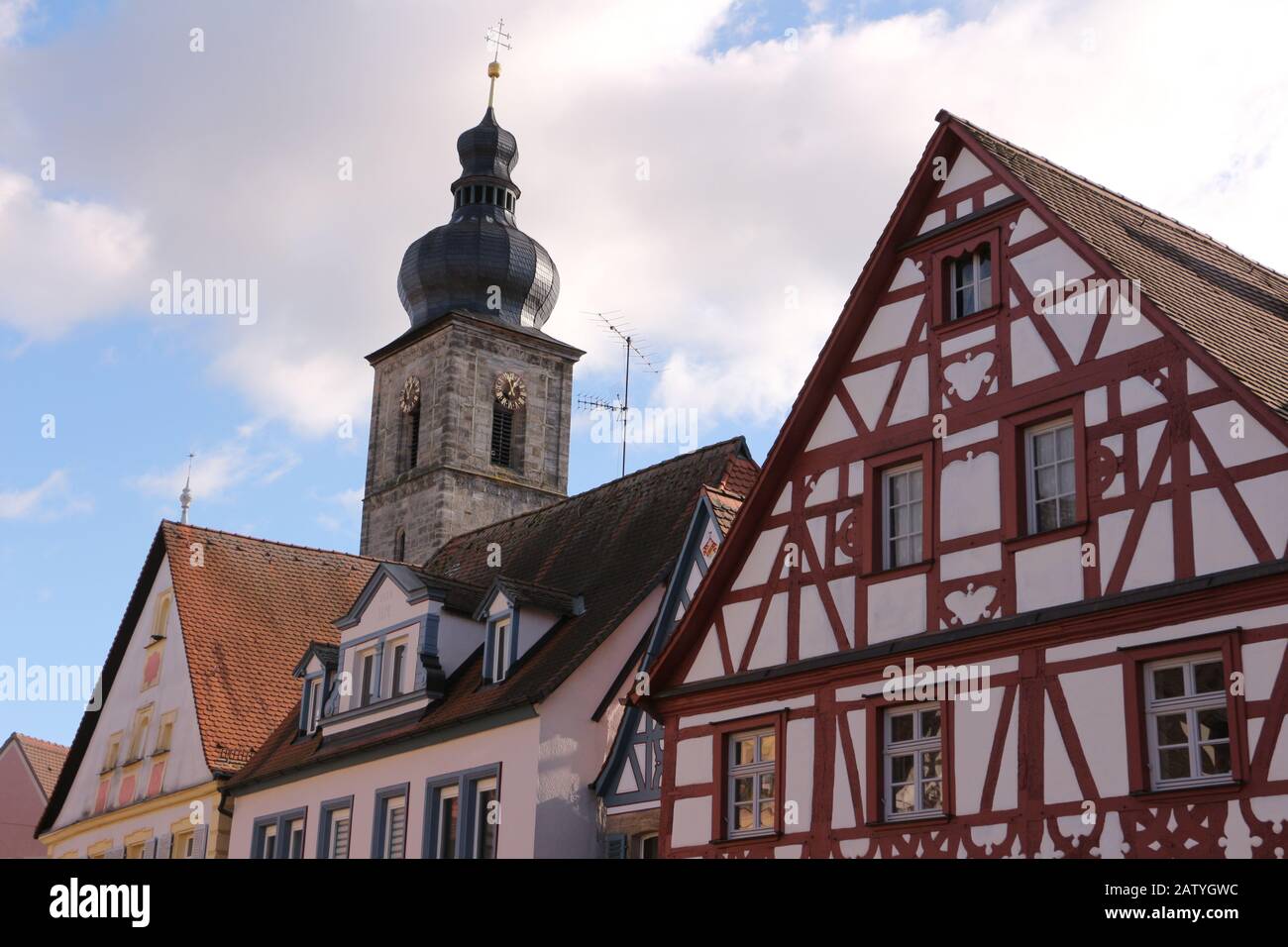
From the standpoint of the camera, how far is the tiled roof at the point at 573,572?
85.4 ft

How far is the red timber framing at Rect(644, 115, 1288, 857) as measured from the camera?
52.2 ft

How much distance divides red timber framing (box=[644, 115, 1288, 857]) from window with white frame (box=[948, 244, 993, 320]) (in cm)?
11

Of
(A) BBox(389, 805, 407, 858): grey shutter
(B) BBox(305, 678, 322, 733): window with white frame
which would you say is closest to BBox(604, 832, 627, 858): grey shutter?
(A) BBox(389, 805, 407, 858): grey shutter

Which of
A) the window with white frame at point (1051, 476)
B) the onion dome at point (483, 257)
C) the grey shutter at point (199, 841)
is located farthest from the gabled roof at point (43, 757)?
the window with white frame at point (1051, 476)

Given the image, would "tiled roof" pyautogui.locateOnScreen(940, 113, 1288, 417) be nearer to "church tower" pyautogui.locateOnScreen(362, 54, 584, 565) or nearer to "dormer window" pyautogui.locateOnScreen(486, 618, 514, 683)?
"dormer window" pyautogui.locateOnScreen(486, 618, 514, 683)

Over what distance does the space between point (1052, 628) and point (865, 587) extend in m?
2.45

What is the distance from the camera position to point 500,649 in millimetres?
27156

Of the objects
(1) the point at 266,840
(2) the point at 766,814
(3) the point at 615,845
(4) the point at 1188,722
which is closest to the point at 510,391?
(1) the point at 266,840

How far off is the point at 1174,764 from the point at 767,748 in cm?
506

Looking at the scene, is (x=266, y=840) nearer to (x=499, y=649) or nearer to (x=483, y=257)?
(x=499, y=649)
